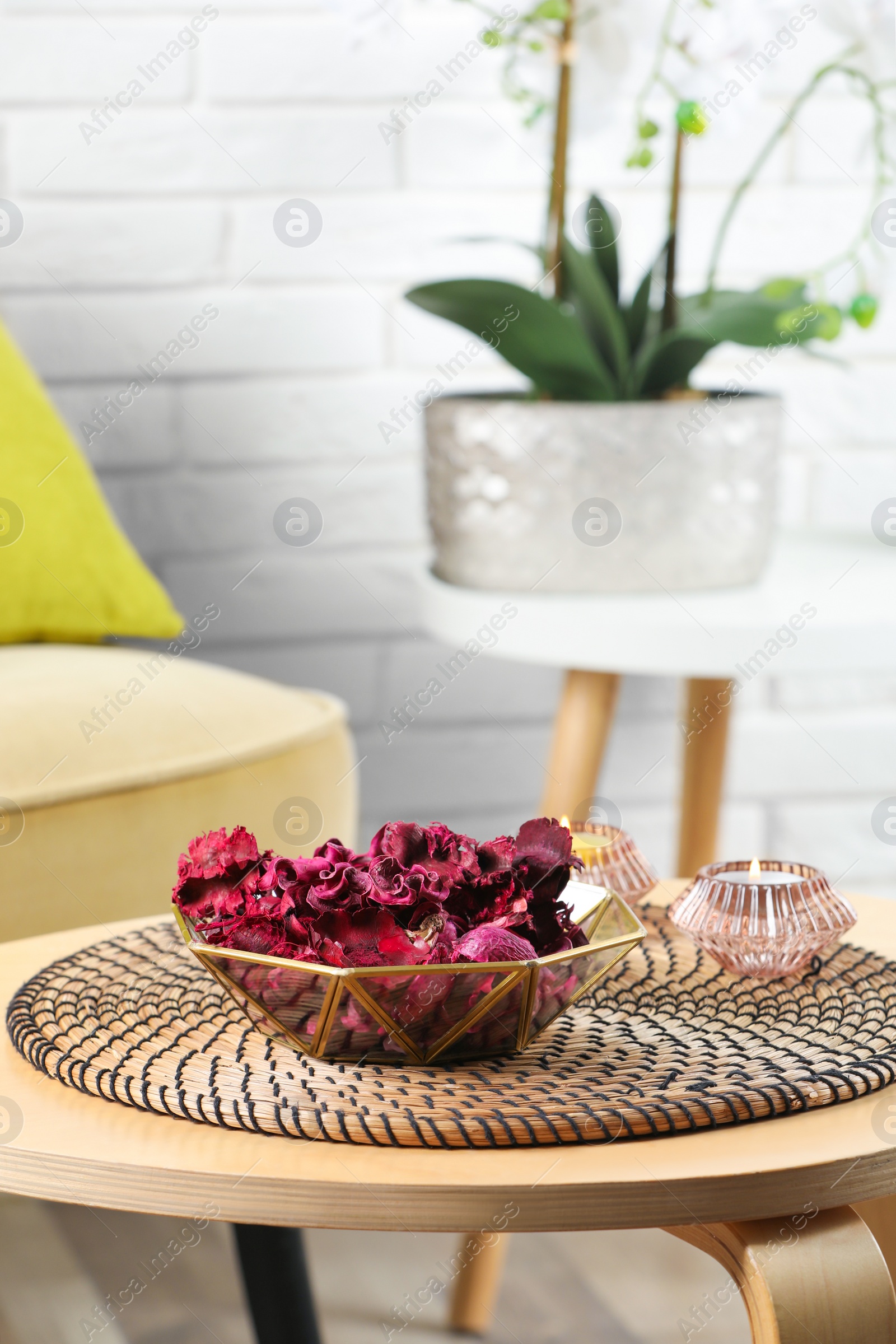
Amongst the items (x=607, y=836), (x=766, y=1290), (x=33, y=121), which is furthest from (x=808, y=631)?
(x=33, y=121)

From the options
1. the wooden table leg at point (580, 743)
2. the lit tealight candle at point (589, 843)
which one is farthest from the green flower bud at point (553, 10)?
the lit tealight candle at point (589, 843)

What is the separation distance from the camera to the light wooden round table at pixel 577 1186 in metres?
0.44

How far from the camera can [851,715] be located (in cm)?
171

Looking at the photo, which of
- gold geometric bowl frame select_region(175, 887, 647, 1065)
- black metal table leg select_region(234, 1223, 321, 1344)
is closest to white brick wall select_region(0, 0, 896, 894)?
black metal table leg select_region(234, 1223, 321, 1344)

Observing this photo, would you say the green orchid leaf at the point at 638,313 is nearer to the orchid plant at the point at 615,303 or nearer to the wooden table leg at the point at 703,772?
the orchid plant at the point at 615,303

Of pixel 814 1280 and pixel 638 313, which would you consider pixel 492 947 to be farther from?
pixel 638 313

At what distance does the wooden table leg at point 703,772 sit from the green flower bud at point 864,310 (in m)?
0.35

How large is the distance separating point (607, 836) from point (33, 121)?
110cm

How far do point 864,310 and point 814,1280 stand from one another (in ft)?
2.73

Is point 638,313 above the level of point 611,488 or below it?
above

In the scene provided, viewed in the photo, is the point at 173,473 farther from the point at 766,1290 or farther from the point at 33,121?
the point at 766,1290

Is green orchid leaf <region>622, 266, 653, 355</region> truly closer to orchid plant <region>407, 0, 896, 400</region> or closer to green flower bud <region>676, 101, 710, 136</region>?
orchid plant <region>407, 0, 896, 400</region>

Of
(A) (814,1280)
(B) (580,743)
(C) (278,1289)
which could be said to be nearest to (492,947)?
(A) (814,1280)

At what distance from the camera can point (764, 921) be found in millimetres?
615
